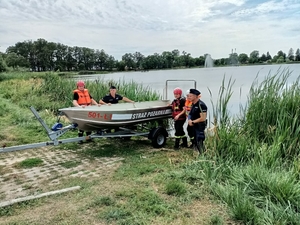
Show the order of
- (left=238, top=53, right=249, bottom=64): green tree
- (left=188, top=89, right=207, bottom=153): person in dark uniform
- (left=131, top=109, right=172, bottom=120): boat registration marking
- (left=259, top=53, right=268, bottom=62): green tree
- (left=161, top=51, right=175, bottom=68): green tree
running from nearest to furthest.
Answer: (left=188, top=89, right=207, bottom=153): person in dark uniform, (left=131, top=109, right=172, bottom=120): boat registration marking, (left=259, top=53, right=268, bottom=62): green tree, (left=238, top=53, right=249, bottom=64): green tree, (left=161, top=51, right=175, bottom=68): green tree

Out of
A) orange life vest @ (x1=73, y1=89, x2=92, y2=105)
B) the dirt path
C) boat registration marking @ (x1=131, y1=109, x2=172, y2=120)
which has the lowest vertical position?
the dirt path

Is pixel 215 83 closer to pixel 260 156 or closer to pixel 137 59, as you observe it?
pixel 260 156

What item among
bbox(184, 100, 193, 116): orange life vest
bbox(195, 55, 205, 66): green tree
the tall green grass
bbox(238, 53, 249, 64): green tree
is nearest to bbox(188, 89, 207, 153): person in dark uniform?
the tall green grass

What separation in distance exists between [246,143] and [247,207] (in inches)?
60.5

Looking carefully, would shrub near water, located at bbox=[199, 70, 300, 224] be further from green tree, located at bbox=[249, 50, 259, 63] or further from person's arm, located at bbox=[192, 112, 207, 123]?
green tree, located at bbox=[249, 50, 259, 63]

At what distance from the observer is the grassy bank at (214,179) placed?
250 cm

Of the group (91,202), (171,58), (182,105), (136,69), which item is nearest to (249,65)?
(171,58)

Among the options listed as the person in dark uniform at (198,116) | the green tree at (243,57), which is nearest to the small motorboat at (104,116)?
the person in dark uniform at (198,116)

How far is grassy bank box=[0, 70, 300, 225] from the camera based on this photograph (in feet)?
8.20

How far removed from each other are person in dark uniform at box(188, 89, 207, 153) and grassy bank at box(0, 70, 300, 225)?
0.22 m

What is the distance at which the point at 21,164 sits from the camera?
13.5 feet

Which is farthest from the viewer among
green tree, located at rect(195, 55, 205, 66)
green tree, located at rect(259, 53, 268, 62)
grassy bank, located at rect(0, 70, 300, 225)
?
green tree, located at rect(195, 55, 205, 66)

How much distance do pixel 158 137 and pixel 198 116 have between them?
3.61 ft

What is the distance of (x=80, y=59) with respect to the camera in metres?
71.9
